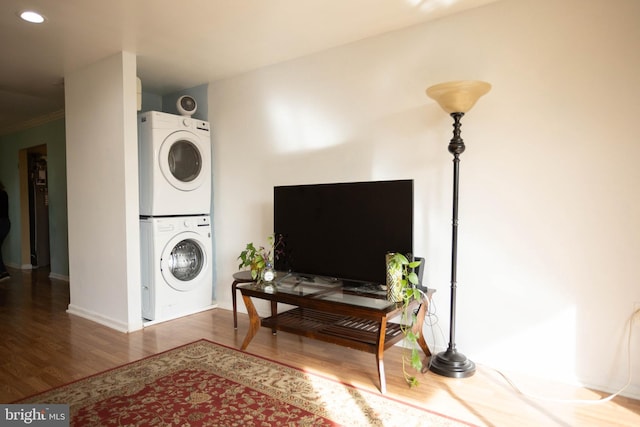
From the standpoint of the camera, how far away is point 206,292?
3.90m

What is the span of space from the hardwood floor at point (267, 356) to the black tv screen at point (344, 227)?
0.55 meters

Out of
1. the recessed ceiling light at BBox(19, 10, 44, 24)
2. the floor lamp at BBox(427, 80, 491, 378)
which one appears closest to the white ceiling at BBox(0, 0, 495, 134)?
the recessed ceiling light at BBox(19, 10, 44, 24)

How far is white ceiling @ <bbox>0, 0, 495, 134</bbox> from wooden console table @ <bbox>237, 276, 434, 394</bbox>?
69.7 inches

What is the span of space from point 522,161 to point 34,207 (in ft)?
23.0

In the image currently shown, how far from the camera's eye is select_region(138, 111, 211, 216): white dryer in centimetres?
345

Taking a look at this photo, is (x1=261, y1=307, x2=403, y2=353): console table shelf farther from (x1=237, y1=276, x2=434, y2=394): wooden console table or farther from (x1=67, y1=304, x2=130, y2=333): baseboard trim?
(x1=67, y1=304, x2=130, y2=333): baseboard trim

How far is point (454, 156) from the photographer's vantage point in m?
2.44

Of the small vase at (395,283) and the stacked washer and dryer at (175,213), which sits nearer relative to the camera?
the small vase at (395,283)

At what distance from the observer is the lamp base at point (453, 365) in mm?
2355

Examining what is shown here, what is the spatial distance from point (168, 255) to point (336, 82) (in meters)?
2.04

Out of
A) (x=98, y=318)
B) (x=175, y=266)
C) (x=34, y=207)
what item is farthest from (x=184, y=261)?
(x=34, y=207)

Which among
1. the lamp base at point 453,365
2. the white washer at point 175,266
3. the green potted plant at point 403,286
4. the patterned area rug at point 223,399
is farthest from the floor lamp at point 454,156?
the white washer at point 175,266

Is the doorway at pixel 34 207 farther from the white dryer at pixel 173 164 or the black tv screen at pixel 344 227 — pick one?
the black tv screen at pixel 344 227

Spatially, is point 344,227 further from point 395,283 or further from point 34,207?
point 34,207
